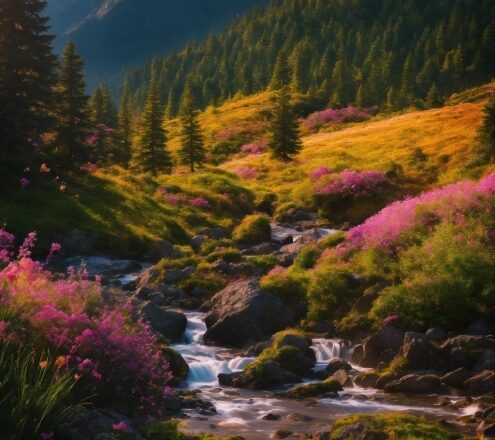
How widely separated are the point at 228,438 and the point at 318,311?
10266 mm

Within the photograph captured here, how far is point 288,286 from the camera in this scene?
22.5 metres

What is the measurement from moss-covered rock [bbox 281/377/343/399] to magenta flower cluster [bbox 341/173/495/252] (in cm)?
756

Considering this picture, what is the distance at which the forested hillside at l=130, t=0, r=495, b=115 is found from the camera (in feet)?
383

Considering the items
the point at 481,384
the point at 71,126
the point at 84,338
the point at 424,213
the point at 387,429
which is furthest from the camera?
the point at 71,126

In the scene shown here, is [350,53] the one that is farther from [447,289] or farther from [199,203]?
[447,289]

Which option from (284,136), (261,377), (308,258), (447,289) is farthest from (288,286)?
(284,136)

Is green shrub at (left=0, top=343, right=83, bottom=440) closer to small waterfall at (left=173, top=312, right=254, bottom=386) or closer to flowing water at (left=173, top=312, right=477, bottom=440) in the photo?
flowing water at (left=173, top=312, right=477, bottom=440)

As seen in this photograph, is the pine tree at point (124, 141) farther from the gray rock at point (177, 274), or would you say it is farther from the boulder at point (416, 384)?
the boulder at point (416, 384)

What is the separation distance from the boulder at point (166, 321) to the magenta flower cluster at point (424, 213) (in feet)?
24.3

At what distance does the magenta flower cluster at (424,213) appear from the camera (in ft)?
68.0

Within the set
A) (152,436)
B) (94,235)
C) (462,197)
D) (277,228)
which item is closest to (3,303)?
(152,436)

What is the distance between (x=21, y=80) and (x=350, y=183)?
2337cm

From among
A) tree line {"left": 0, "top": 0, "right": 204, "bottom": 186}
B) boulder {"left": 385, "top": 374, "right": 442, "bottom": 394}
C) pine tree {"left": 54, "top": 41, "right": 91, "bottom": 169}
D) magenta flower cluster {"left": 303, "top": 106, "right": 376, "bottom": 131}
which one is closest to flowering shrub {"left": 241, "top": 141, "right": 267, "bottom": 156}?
magenta flower cluster {"left": 303, "top": 106, "right": 376, "bottom": 131}

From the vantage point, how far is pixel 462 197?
21109mm
